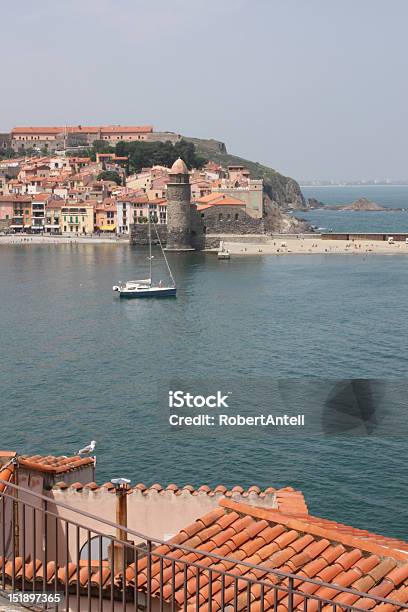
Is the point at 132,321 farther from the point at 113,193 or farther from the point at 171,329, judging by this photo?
the point at 113,193

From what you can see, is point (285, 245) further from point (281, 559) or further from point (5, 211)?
point (281, 559)

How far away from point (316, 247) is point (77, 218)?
24079 mm

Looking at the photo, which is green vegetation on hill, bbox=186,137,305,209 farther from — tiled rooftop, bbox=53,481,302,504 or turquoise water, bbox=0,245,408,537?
tiled rooftop, bbox=53,481,302,504

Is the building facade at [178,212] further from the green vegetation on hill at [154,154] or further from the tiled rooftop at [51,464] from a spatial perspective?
the tiled rooftop at [51,464]

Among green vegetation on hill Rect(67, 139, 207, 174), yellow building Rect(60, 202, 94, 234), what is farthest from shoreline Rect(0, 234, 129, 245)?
green vegetation on hill Rect(67, 139, 207, 174)

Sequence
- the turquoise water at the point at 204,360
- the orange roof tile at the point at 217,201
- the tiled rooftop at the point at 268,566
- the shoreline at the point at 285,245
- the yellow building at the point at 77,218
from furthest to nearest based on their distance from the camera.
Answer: the yellow building at the point at 77,218 → the orange roof tile at the point at 217,201 → the shoreline at the point at 285,245 → the turquoise water at the point at 204,360 → the tiled rooftop at the point at 268,566

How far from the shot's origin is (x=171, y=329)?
40.3 metres

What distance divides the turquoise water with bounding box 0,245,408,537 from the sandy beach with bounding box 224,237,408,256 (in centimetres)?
1007

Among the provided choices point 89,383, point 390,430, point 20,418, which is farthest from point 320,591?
point 89,383

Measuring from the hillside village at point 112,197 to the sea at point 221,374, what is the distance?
82.0 ft

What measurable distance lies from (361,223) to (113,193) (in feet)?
151

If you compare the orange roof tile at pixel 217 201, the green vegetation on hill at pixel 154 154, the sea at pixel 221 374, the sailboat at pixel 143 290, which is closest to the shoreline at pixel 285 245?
the orange roof tile at pixel 217 201

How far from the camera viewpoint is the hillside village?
86.4 metres

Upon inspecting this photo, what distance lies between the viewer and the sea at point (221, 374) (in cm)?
1923
